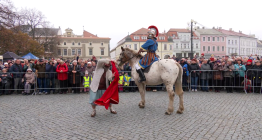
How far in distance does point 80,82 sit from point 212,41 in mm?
71576

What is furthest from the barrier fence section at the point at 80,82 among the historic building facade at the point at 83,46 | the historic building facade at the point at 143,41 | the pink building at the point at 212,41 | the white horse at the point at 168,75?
the pink building at the point at 212,41

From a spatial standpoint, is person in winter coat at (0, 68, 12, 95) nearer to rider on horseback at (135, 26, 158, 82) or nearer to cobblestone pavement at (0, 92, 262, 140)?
cobblestone pavement at (0, 92, 262, 140)

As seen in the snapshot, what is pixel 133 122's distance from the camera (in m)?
5.77

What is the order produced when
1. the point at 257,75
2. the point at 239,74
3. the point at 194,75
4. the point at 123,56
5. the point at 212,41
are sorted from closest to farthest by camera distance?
the point at 123,56 < the point at 257,75 < the point at 239,74 < the point at 194,75 < the point at 212,41

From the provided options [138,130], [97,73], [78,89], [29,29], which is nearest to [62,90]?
[78,89]

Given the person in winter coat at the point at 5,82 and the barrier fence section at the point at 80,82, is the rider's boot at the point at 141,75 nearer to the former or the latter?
the barrier fence section at the point at 80,82

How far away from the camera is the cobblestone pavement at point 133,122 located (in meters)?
4.73

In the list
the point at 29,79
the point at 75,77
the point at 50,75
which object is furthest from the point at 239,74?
the point at 29,79

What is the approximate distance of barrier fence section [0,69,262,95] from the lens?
1135 cm

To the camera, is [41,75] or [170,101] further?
[41,75]

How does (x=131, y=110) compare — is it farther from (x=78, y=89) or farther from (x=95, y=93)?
(x=78, y=89)

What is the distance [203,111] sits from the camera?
22.7ft

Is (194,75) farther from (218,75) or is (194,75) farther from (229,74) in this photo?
(229,74)

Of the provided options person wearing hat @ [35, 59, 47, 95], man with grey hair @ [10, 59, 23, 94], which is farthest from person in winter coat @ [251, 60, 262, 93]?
man with grey hair @ [10, 59, 23, 94]
